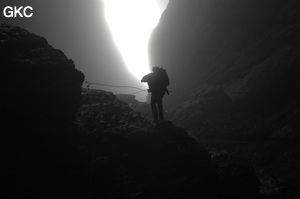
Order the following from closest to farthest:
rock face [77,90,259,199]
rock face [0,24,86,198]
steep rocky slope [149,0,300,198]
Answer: rock face [0,24,86,198], rock face [77,90,259,199], steep rocky slope [149,0,300,198]

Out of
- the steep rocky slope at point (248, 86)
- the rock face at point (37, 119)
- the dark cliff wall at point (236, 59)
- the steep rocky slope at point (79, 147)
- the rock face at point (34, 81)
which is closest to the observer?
the rock face at point (37, 119)

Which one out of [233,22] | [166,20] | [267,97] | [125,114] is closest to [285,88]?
[267,97]

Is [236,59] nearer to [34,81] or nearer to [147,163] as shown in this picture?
[147,163]

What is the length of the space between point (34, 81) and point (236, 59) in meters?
33.4

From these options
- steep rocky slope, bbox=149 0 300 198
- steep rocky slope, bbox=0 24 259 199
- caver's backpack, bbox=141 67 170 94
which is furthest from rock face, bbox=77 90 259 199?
steep rocky slope, bbox=149 0 300 198

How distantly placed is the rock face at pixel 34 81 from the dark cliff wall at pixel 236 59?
24.7 metres

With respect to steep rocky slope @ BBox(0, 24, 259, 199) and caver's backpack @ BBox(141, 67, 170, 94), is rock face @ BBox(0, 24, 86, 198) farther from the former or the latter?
caver's backpack @ BBox(141, 67, 170, 94)

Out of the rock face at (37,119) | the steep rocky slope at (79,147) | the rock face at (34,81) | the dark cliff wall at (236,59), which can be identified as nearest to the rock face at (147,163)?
the steep rocky slope at (79,147)

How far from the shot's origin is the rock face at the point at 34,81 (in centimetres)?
1174

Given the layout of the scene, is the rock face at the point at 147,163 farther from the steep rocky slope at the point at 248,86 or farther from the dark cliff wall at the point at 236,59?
the dark cliff wall at the point at 236,59

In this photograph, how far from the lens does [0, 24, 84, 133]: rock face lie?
38.5 ft

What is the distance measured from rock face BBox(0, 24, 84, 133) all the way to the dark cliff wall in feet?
81.2

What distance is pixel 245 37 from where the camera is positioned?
1590 inches

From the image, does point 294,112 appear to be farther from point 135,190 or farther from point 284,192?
point 135,190
